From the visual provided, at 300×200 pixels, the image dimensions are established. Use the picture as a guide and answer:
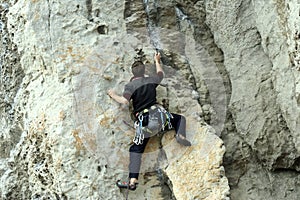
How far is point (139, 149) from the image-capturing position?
6.04m

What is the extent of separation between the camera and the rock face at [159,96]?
6043 mm

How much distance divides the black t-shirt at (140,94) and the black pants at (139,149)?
0.41m

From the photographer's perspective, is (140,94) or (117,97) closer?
(140,94)

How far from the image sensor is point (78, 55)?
21.7 feet

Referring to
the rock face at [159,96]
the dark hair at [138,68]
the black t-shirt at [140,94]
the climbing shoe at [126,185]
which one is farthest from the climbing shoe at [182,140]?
the dark hair at [138,68]

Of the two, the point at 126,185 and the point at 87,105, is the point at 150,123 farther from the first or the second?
the point at 87,105

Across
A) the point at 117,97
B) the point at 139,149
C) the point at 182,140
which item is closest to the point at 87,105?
the point at 117,97

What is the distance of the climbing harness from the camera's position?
602cm

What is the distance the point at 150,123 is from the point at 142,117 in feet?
0.46

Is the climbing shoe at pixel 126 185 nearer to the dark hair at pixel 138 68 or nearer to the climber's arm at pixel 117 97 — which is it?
the climber's arm at pixel 117 97

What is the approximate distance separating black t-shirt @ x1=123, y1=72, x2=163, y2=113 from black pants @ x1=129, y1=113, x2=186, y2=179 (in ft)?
1.34

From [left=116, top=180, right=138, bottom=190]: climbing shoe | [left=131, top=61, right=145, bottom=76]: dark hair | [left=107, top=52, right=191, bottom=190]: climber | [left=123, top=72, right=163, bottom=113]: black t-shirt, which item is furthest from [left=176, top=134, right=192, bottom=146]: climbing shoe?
[left=131, top=61, right=145, bottom=76]: dark hair

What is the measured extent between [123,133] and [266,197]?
2198 mm

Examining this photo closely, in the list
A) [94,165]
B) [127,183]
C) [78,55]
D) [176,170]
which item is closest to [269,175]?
[176,170]
